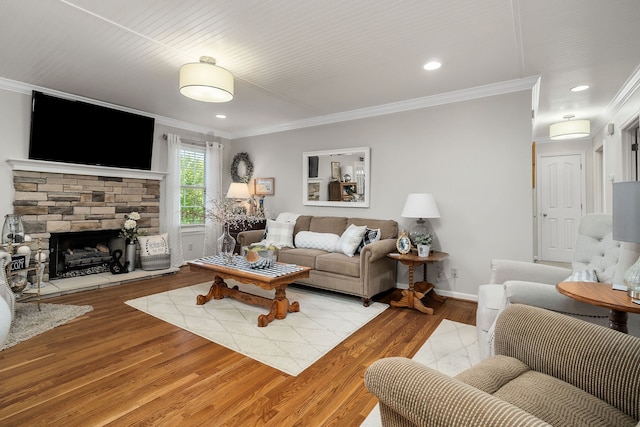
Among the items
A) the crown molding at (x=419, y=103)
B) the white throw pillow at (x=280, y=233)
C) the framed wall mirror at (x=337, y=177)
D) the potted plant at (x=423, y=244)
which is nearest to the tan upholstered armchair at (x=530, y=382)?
the potted plant at (x=423, y=244)

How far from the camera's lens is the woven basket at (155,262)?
4762 millimetres

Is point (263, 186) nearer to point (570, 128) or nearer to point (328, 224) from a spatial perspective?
point (328, 224)

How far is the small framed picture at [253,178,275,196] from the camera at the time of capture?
5646 mm

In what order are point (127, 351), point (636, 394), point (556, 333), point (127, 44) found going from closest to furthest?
point (636, 394) → point (556, 333) → point (127, 351) → point (127, 44)

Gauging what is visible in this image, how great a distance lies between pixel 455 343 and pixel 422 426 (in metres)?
1.97

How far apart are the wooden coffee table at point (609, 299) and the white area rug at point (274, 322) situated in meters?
1.64

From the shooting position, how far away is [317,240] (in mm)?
4297

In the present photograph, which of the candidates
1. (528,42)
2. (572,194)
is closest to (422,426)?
(528,42)

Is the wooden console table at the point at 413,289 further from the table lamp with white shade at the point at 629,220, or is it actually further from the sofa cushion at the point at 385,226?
the table lamp with white shade at the point at 629,220

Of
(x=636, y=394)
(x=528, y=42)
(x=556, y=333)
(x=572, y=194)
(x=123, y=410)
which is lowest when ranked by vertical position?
(x=123, y=410)

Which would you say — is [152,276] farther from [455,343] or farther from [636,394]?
[636,394]

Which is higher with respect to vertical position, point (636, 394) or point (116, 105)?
point (116, 105)

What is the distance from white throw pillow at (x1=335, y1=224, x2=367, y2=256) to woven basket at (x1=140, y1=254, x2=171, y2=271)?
2.85 m

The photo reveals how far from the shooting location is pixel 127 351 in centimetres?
239
